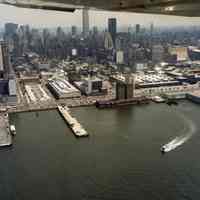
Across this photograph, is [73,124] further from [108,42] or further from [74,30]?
[74,30]

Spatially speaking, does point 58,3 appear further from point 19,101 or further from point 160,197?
point 19,101

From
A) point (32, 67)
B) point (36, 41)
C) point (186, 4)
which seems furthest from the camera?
point (36, 41)

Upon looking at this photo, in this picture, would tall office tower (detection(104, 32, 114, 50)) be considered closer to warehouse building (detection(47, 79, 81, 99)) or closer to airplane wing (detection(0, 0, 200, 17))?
warehouse building (detection(47, 79, 81, 99))

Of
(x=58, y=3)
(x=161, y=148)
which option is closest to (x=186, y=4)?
(x=58, y=3)

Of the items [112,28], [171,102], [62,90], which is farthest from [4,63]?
[112,28]

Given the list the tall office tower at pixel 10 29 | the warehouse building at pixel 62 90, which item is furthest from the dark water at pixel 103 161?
the tall office tower at pixel 10 29
